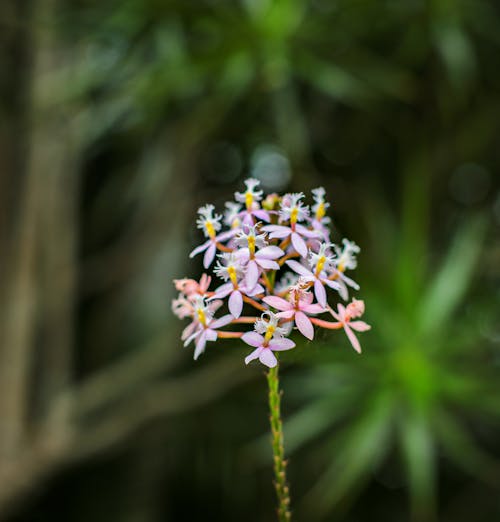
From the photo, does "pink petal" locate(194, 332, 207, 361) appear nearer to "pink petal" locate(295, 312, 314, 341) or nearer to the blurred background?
"pink petal" locate(295, 312, 314, 341)

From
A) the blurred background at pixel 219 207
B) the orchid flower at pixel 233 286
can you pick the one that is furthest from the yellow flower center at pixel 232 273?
the blurred background at pixel 219 207

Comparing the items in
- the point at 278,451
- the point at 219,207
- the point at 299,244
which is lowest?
the point at 278,451

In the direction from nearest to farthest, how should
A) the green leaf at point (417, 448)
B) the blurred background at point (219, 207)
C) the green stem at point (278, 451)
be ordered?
1. the green stem at point (278, 451)
2. the green leaf at point (417, 448)
3. the blurred background at point (219, 207)

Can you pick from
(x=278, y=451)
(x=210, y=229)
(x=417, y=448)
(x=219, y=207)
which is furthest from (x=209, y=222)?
(x=219, y=207)

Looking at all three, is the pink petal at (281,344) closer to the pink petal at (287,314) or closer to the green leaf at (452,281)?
the pink petal at (287,314)

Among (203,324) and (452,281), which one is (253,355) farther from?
(452,281)

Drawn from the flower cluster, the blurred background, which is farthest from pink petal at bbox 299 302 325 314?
the blurred background
